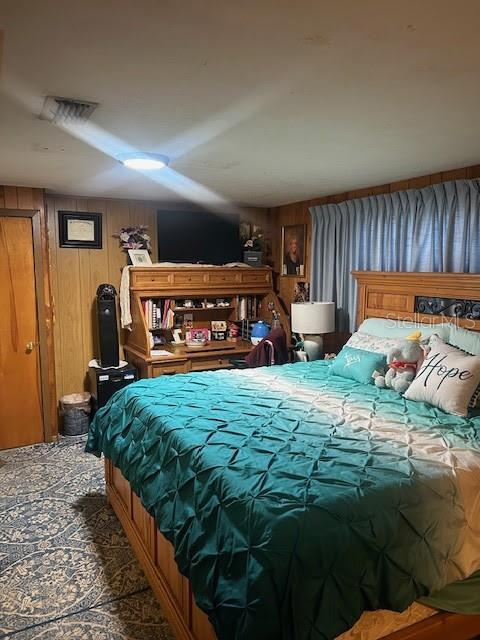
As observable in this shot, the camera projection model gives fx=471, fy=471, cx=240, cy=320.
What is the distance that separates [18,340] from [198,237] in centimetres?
202

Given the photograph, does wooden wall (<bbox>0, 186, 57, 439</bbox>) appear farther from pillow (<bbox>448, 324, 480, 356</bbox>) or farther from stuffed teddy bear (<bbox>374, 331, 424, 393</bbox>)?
pillow (<bbox>448, 324, 480, 356</bbox>)

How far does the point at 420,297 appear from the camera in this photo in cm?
350

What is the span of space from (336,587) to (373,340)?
83.4 inches

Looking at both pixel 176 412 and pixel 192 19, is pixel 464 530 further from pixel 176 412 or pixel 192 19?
pixel 192 19

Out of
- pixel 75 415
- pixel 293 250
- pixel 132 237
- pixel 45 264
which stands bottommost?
pixel 75 415

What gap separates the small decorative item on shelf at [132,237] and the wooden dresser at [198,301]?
1.13 ft

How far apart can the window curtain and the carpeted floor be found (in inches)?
103

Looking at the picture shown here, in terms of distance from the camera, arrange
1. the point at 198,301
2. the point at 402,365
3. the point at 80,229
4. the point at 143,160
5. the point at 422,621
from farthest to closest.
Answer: the point at 198,301 → the point at 80,229 → the point at 402,365 → the point at 143,160 → the point at 422,621

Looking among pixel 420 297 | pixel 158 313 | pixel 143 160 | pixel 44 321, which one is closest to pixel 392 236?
pixel 420 297

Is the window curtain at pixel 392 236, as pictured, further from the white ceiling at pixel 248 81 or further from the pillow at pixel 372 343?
the pillow at pixel 372 343

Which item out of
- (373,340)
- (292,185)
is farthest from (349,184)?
(373,340)

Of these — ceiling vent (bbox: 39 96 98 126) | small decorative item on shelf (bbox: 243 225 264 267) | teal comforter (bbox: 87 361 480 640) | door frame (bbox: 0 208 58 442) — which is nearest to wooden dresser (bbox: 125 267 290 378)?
small decorative item on shelf (bbox: 243 225 264 267)

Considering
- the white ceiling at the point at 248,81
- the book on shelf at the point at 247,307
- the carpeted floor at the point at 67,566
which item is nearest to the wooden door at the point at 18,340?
the carpeted floor at the point at 67,566

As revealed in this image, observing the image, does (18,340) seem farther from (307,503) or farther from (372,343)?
(307,503)
